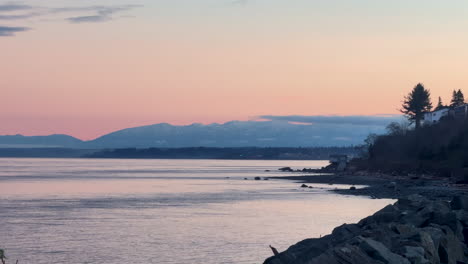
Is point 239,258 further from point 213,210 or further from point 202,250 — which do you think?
point 213,210

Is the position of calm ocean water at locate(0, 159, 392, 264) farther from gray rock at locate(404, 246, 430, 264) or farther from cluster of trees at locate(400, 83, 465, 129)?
cluster of trees at locate(400, 83, 465, 129)

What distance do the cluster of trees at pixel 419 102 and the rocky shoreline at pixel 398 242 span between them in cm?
10652

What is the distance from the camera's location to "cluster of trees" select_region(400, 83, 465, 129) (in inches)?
5231

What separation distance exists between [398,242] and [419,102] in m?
117

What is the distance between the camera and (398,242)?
64.6ft

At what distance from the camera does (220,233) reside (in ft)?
125

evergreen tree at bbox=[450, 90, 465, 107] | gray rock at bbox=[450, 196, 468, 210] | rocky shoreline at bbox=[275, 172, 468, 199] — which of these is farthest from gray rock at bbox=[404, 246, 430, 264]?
evergreen tree at bbox=[450, 90, 465, 107]

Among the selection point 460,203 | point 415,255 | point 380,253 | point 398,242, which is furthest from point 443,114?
point 380,253

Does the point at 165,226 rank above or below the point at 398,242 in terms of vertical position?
below

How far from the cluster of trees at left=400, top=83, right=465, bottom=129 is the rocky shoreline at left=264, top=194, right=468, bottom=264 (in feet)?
349

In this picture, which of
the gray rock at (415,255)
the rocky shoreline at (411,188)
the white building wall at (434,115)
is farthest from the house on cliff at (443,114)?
the gray rock at (415,255)

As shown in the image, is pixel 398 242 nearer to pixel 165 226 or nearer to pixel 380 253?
pixel 380 253

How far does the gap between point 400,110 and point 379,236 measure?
127 meters

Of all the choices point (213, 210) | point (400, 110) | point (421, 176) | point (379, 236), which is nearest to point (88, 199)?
point (213, 210)
